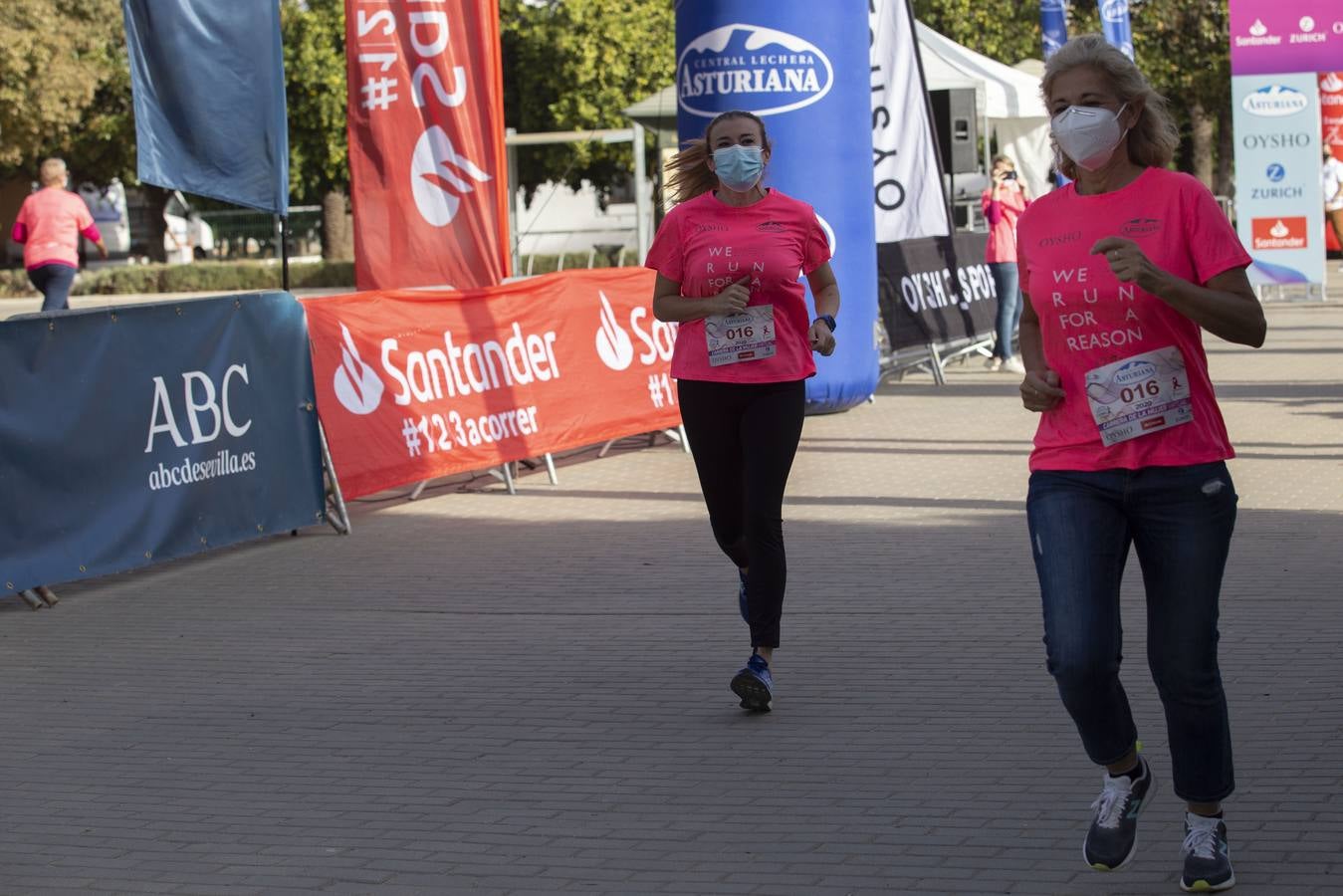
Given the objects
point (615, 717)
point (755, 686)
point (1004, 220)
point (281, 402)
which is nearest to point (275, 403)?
point (281, 402)

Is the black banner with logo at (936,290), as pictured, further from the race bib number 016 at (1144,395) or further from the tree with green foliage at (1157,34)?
the tree with green foliage at (1157,34)

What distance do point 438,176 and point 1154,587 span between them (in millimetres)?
8266

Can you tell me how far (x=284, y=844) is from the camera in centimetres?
496

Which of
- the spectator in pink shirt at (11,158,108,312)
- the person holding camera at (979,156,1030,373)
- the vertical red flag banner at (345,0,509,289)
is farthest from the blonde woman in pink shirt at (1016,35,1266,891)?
the spectator in pink shirt at (11,158,108,312)

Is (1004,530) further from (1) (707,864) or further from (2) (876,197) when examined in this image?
(2) (876,197)

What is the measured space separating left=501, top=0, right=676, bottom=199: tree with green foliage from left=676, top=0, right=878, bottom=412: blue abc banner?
31.3 m

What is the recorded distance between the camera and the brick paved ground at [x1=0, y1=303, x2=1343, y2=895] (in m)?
4.71

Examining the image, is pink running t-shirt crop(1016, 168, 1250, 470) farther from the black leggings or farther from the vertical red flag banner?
the vertical red flag banner

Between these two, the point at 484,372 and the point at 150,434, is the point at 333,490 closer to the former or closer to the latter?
the point at 150,434

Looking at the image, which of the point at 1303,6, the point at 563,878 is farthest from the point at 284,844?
the point at 1303,6

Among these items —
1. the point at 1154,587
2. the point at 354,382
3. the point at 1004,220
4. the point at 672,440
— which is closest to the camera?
the point at 1154,587

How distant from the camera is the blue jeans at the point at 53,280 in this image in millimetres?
19531

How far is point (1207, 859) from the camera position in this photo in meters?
4.19

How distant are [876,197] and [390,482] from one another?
775cm
